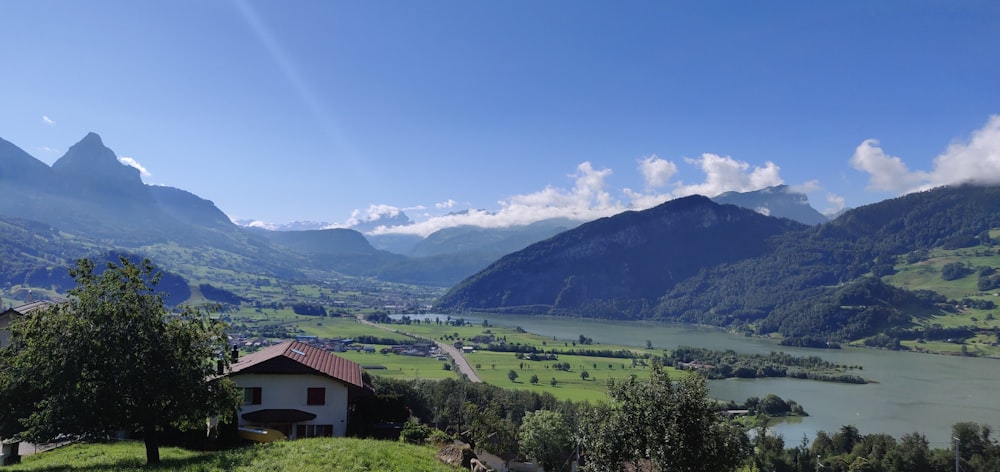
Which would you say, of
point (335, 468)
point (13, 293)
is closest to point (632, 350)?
point (335, 468)

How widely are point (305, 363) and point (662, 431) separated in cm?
1397

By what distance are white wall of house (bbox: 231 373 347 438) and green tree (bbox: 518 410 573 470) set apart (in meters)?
18.4

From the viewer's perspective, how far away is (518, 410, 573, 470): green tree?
37.6 metres

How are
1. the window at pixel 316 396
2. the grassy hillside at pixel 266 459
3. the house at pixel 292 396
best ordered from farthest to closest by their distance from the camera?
the window at pixel 316 396 → the house at pixel 292 396 → the grassy hillside at pixel 266 459

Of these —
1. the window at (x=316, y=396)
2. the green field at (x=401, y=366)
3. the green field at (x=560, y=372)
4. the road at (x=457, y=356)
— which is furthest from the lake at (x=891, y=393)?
the window at (x=316, y=396)

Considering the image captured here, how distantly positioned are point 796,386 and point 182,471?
93.6 metres

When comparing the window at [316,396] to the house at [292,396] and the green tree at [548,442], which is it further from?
the green tree at [548,442]

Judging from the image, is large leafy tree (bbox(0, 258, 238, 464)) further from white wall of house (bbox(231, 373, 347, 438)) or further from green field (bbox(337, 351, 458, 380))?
green field (bbox(337, 351, 458, 380))

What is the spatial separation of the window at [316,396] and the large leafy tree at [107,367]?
6.95 metres

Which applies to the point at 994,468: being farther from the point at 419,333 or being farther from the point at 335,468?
the point at 419,333

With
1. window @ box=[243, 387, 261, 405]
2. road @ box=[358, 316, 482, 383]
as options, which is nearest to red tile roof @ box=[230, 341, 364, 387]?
window @ box=[243, 387, 261, 405]

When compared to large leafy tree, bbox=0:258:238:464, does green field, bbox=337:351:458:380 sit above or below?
below

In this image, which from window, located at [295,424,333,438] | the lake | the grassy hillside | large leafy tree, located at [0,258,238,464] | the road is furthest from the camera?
the road

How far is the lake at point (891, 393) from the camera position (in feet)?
206
